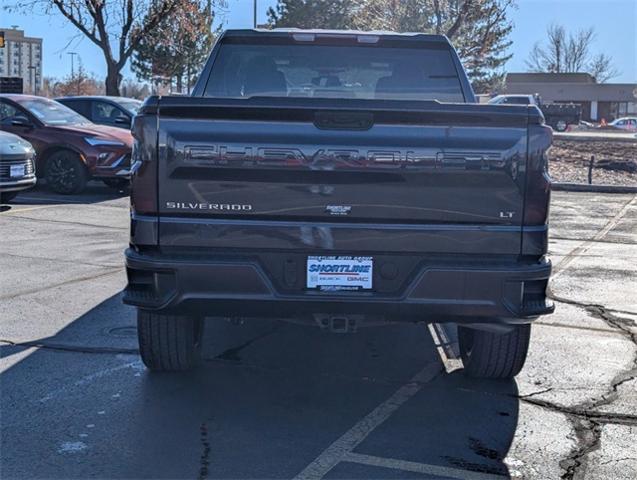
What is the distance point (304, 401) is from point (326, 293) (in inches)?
34.4

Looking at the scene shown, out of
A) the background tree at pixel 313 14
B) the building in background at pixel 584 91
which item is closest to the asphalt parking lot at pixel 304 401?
the background tree at pixel 313 14

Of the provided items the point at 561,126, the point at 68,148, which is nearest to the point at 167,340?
the point at 68,148

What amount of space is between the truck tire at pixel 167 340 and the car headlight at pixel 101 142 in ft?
32.5

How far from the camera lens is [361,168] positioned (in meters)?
4.43

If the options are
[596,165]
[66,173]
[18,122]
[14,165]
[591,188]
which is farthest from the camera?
[596,165]

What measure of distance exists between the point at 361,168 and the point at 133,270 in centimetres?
129

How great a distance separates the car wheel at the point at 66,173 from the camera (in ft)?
48.6

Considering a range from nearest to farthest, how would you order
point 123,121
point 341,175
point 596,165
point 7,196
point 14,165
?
point 341,175, point 14,165, point 7,196, point 123,121, point 596,165

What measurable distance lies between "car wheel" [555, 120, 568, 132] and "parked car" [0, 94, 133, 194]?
4095 cm

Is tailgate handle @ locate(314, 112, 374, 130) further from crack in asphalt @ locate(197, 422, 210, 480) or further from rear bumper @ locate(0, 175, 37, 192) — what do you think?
rear bumper @ locate(0, 175, 37, 192)

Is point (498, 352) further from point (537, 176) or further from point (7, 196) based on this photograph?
point (7, 196)

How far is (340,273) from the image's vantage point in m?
4.54

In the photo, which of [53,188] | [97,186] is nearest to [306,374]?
[53,188]

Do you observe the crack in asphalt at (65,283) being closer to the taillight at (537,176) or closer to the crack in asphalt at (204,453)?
the crack in asphalt at (204,453)
